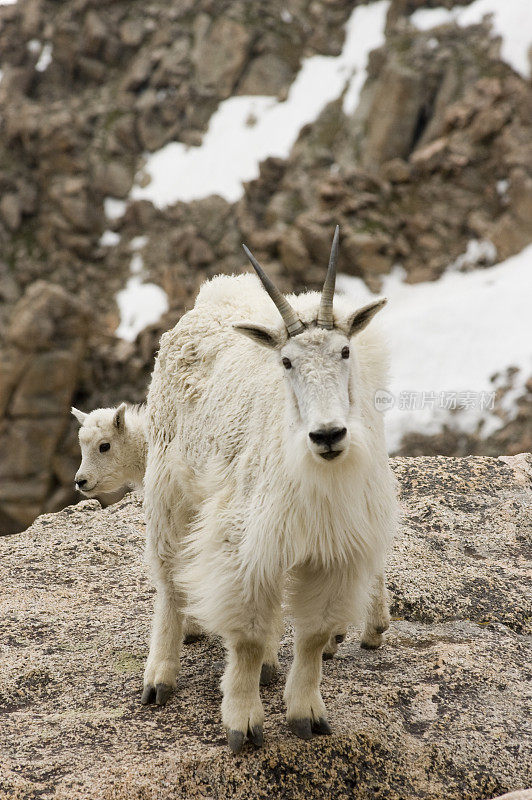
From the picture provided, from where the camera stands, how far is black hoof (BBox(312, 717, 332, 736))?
4.33 meters

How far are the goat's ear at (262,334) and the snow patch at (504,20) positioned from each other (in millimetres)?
30449

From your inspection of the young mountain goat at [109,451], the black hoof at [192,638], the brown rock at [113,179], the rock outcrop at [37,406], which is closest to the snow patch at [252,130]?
the brown rock at [113,179]

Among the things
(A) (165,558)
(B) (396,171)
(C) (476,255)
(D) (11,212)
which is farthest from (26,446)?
(D) (11,212)

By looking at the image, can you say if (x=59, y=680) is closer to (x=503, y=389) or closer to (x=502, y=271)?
(x=503, y=389)

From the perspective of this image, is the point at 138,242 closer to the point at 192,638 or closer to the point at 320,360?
the point at 192,638

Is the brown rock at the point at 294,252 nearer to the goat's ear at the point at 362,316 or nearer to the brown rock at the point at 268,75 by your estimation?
the brown rock at the point at 268,75

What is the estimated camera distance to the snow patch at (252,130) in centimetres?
4269

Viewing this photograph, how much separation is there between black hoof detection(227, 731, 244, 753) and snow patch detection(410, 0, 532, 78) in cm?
3138

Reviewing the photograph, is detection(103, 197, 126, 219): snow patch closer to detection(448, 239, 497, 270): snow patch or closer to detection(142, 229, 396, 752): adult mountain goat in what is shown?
detection(448, 239, 497, 270): snow patch

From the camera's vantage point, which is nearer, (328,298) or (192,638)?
(328,298)

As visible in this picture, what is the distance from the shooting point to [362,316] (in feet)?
13.4

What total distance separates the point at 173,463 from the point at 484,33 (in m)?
34.6

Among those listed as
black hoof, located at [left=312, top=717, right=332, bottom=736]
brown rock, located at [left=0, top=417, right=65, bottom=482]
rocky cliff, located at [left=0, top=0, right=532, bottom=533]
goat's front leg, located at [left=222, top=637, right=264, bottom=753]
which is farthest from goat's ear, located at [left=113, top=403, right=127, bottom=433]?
brown rock, located at [left=0, top=417, right=65, bottom=482]

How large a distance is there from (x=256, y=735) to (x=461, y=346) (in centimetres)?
2030
